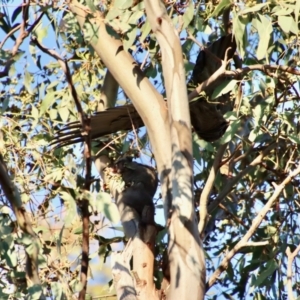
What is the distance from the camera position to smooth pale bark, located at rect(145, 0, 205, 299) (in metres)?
2.58

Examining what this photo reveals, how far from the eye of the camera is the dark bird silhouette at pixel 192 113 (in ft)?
10.7

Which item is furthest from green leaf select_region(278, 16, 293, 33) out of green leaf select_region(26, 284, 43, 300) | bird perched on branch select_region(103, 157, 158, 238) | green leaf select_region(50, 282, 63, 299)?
green leaf select_region(26, 284, 43, 300)

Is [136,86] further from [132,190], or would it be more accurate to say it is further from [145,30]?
[132,190]

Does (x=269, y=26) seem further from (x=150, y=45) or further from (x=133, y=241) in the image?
(x=133, y=241)

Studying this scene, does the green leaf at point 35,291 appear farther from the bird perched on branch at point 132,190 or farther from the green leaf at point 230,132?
the green leaf at point 230,132

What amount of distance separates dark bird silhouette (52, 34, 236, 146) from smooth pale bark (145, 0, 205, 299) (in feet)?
1.34

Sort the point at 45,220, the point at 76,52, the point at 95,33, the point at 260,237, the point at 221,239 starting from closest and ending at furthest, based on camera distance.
Result: the point at 95,33
the point at 45,220
the point at 76,52
the point at 260,237
the point at 221,239

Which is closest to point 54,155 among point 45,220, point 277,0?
point 45,220

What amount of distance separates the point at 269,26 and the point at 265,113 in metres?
0.50

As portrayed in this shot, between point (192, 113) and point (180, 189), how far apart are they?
102 cm

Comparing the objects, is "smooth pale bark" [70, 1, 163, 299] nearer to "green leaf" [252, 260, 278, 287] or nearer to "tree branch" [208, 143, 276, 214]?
"tree branch" [208, 143, 276, 214]

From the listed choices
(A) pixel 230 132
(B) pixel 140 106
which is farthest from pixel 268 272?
(B) pixel 140 106

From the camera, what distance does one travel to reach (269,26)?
9.68 feet

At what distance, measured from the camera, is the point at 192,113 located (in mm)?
3580
